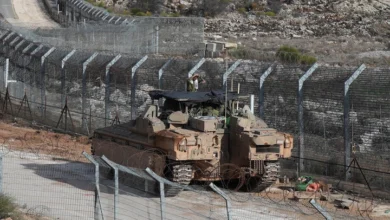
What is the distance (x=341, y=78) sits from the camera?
2295 centimetres

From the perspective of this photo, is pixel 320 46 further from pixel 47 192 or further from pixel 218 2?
pixel 47 192

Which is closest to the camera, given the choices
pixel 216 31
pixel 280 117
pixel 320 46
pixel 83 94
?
pixel 280 117

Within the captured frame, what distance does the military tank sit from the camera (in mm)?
20328

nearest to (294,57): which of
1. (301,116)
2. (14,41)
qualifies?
(14,41)

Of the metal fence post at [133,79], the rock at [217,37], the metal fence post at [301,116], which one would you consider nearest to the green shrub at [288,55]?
the rock at [217,37]

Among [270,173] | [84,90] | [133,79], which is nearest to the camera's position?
[270,173]

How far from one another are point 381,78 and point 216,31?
47.7 m

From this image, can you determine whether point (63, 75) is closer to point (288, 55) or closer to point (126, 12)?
point (288, 55)

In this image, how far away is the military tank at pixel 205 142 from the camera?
800 inches

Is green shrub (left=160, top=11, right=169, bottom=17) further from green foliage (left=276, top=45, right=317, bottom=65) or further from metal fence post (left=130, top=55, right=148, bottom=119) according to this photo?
metal fence post (left=130, top=55, right=148, bottom=119)

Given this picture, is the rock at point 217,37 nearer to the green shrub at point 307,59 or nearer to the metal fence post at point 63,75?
the green shrub at point 307,59

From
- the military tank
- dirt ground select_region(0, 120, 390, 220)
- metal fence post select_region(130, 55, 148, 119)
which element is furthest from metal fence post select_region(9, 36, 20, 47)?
the military tank

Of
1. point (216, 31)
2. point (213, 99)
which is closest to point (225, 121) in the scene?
point (213, 99)

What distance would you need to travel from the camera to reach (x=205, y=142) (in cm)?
2041
